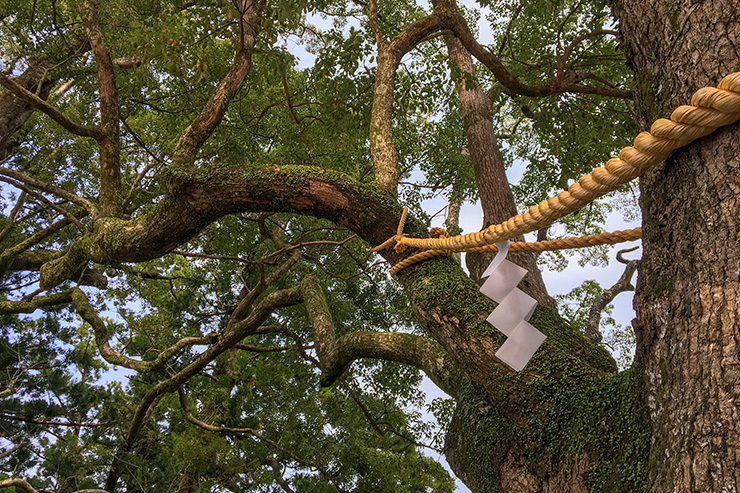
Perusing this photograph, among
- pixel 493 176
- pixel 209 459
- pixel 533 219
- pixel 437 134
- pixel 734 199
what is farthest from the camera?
pixel 437 134

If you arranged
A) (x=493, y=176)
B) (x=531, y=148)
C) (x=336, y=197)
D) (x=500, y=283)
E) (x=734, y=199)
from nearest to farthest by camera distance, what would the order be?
(x=734, y=199) → (x=500, y=283) → (x=336, y=197) → (x=493, y=176) → (x=531, y=148)

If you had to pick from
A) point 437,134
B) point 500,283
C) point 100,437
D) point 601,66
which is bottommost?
point 500,283

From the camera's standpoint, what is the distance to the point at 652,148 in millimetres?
1104

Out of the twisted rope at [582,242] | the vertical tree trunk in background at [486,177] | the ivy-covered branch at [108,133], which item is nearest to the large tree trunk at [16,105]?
the ivy-covered branch at [108,133]

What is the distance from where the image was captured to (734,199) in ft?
3.39

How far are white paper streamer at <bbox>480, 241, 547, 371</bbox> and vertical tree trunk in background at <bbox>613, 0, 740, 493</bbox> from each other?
31 cm

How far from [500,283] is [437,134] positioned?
5672 mm

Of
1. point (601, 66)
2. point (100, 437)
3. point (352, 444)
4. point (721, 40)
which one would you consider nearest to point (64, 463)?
point (100, 437)

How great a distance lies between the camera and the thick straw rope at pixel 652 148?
3.19 ft

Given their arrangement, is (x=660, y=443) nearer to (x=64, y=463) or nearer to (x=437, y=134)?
(x=437, y=134)

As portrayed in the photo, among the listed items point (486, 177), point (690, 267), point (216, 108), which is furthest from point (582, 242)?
point (216, 108)

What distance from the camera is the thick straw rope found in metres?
0.97

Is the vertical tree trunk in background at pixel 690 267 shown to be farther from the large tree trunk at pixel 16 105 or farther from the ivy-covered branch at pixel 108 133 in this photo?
the large tree trunk at pixel 16 105

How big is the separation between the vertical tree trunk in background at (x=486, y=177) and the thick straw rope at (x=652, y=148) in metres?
1.98
